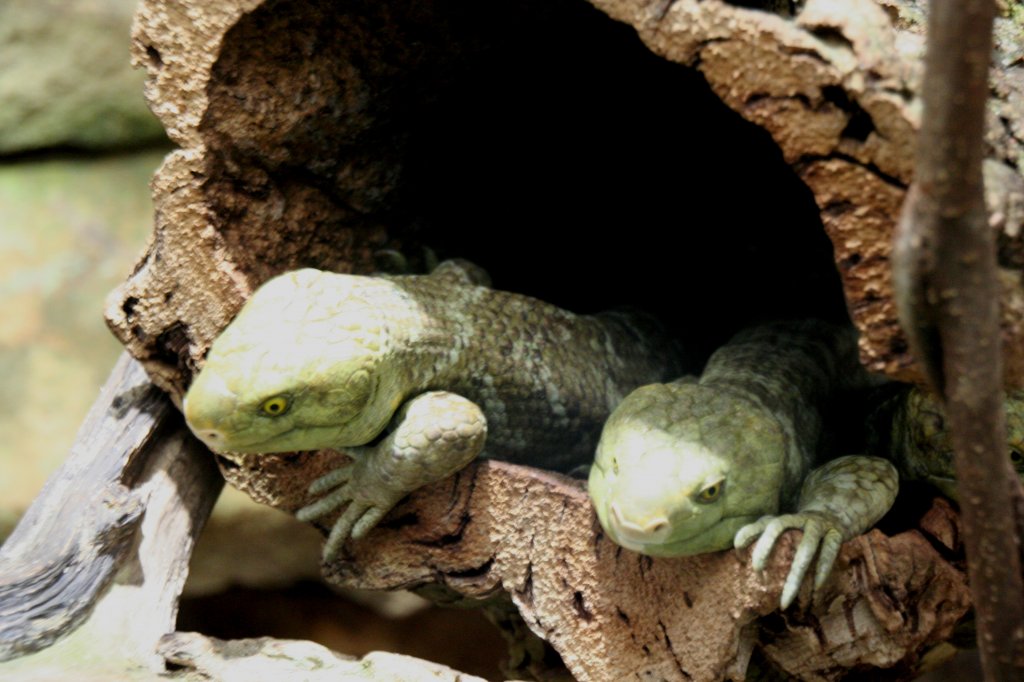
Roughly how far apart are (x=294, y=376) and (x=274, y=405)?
6 cm

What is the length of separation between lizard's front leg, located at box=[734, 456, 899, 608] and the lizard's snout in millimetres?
133

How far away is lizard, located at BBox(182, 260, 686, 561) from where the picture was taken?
1.68 m

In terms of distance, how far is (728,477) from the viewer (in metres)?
1.65

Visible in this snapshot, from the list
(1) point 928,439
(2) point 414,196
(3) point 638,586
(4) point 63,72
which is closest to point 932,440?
(1) point 928,439

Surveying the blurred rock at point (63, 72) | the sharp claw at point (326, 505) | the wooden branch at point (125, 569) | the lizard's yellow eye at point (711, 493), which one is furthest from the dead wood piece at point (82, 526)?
the blurred rock at point (63, 72)

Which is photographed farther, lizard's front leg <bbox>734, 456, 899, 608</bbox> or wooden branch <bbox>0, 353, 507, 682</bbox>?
wooden branch <bbox>0, 353, 507, 682</bbox>

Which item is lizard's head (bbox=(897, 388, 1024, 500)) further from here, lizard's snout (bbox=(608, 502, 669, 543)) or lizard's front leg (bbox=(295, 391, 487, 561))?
lizard's front leg (bbox=(295, 391, 487, 561))

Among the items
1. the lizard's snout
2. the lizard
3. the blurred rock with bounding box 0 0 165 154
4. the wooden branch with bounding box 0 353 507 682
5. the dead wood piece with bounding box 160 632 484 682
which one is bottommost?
the dead wood piece with bounding box 160 632 484 682

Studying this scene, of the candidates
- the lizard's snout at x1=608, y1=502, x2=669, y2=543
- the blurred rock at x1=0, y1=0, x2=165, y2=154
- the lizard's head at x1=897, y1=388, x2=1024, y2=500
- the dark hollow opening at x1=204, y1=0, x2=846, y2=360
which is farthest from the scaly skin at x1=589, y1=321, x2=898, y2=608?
the blurred rock at x1=0, y1=0, x2=165, y2=154

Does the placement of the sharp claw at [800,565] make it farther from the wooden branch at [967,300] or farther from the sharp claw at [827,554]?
the wooden branch at [967,300]

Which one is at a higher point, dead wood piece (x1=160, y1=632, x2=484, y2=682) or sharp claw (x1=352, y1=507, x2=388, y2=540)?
sharp claw (x1=352, y1=507, x2=388, y2=540)

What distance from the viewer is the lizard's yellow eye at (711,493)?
62.9 inches

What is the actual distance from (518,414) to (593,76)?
34.0 inches

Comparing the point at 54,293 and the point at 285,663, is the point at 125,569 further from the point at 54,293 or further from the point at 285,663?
the point at 54,293
